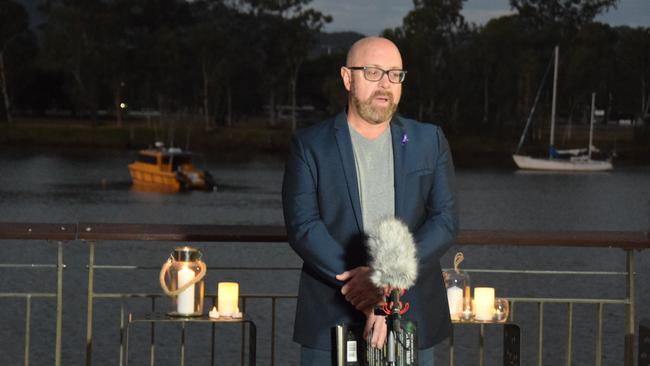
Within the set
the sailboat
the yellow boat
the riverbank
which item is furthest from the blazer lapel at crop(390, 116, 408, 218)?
the riverbank

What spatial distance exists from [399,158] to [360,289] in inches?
13.7

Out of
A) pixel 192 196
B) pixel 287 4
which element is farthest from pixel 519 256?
pixel 287 4

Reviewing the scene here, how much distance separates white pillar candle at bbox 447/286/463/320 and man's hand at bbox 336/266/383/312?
43.3 inches

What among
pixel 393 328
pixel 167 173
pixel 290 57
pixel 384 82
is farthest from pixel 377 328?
pixel 290 57

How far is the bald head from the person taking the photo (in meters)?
3.15

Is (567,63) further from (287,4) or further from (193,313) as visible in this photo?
(193,313)

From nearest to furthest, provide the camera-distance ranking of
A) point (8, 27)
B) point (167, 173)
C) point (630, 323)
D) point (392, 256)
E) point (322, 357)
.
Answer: point (392, 256), point (322, 357), point (630, 323), point (167, 173), point (8, 27)

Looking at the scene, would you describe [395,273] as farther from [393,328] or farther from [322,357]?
[322,357]

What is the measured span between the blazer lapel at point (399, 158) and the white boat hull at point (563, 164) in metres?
66.3

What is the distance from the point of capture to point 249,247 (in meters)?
34.4

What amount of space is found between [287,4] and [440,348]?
47520 mm

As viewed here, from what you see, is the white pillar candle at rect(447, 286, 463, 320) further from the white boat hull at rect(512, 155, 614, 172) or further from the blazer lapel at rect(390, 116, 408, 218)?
the white boat hull at rect(512, 155, 614, 172)

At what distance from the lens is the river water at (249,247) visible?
21156mm

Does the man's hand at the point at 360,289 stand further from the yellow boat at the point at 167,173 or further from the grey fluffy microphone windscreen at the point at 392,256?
the yellow boat at the point at 167,173
